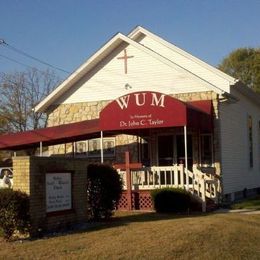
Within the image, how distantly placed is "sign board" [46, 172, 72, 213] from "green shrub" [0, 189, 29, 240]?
105 centimetres

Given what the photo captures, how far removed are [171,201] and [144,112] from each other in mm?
3384

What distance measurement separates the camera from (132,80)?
84.2 ft

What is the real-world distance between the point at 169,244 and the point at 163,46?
54.7 ft

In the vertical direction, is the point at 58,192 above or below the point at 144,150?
below

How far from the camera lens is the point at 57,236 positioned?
12562mm

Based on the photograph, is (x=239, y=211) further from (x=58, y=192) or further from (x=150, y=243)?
(x=150, y=243)

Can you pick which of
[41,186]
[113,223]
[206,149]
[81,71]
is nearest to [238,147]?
[206,149]

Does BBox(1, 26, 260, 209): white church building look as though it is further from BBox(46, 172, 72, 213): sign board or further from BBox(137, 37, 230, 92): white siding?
BBox(46, 172, 72, 213): sign board

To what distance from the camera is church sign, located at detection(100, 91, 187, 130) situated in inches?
792

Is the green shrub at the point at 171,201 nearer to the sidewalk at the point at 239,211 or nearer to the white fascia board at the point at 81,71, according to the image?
the sidewalk at the point at 239,211

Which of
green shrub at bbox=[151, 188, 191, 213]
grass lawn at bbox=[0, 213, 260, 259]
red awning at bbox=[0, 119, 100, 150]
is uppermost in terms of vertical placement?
red awning at bbox=[0, 119, 100, 150]

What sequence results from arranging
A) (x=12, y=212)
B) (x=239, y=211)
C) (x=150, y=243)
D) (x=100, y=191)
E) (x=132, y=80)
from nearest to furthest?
1. (x=150, y=243)
2. (x=12, y=212)
3. (x=100, y=191)
4. (x=239, y=211)
5. (x=132, y=80)

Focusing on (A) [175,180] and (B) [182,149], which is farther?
(B) [182,149]

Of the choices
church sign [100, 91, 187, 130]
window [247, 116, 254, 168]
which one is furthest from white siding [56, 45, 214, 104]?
window [247, 116, 254, 168]
